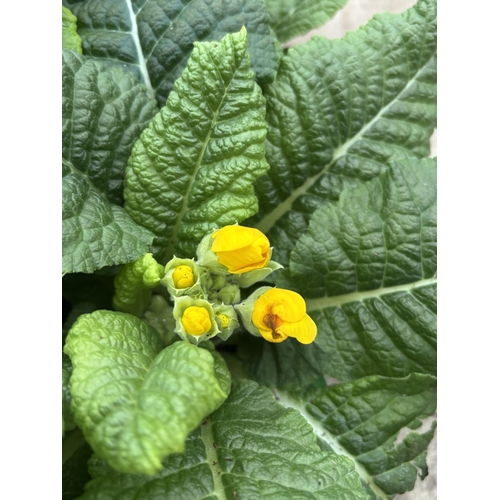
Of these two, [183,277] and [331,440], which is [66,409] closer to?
[183,277]

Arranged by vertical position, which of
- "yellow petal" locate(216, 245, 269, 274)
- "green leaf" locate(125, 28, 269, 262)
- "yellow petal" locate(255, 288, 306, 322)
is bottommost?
"yellow petal" locate(255, 288, 306, 322)

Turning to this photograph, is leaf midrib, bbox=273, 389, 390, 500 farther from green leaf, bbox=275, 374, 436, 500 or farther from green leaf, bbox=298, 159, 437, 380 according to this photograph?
green leaf, bbox=298, 159, 437, 380

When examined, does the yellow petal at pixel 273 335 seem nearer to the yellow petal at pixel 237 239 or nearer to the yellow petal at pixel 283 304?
the yellow petal at pixel 283 304

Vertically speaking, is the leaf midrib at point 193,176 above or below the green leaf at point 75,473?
above

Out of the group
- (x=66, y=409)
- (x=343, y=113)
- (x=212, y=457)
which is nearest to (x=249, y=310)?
(x=212, y=457)

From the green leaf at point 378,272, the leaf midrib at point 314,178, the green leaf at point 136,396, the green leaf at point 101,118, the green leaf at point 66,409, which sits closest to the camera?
the green leaf at point 136,396

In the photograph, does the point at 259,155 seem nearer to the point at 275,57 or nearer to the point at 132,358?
the point at 275,57

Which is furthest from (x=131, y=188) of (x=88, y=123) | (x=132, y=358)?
(x=132, y=358)

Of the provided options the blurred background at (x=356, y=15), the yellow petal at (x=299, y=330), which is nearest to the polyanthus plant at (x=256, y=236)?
the yellow petal at (x=299, y=330)

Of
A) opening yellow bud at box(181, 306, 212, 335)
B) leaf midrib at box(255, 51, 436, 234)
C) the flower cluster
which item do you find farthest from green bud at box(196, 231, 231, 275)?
leaf midrib at box(255, 51, 436, 234)
